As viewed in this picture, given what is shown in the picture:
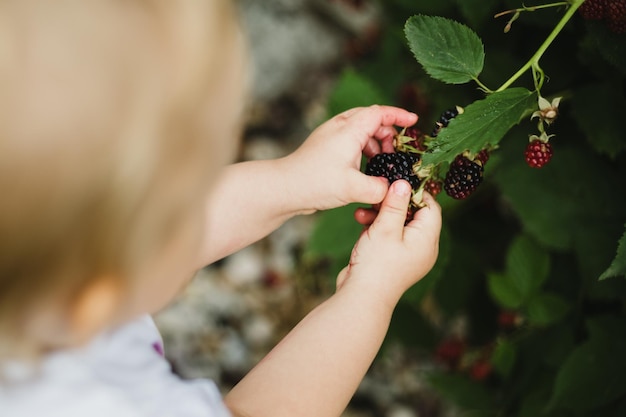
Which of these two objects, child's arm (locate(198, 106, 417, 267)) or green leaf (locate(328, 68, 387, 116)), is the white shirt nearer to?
child's arm (locate(198, 106, 417, 267))

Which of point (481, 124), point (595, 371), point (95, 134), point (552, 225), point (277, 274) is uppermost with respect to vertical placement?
point (95, 134)

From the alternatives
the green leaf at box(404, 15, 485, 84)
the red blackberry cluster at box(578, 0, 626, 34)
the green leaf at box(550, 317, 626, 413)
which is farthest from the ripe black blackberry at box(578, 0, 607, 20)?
the green leaf at box(550, 317, 626, 413)

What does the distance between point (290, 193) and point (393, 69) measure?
0.77 metres

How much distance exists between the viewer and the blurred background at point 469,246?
115cm

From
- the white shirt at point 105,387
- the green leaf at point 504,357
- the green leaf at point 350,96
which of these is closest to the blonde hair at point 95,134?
the white shirt at point 105,387

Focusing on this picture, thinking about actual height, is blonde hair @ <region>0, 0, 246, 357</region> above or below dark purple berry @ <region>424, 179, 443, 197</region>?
above

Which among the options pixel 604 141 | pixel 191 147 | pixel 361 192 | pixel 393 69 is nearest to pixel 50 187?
pixel 191 147

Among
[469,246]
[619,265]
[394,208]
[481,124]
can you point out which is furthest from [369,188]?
[469,246]

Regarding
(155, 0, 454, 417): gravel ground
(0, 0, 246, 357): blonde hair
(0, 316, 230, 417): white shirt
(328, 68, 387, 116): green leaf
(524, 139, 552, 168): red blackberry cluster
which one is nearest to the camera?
(0, 0, 246, 357): blonde hair

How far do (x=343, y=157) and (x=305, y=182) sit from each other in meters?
0.07

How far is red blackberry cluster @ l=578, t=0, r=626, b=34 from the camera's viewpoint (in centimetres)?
87

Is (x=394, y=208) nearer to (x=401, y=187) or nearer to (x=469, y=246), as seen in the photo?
(x=401, y=187)

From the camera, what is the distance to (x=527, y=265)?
1.34 meters

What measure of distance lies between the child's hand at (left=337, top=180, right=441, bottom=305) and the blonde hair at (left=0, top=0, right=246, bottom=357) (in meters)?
0.29
